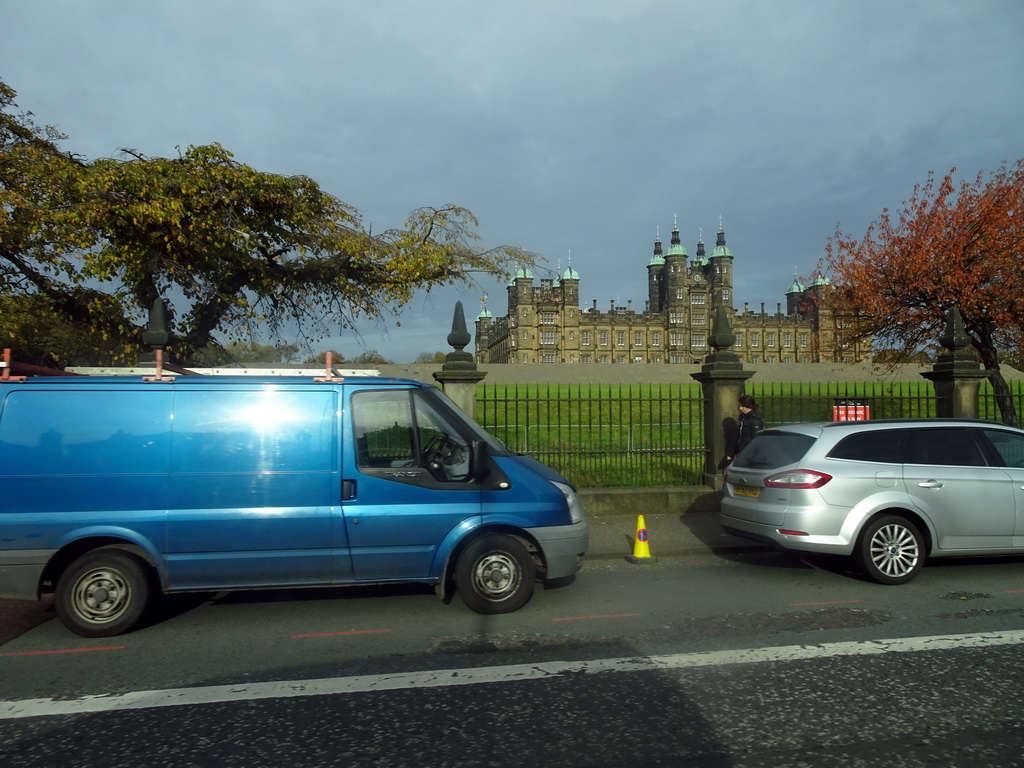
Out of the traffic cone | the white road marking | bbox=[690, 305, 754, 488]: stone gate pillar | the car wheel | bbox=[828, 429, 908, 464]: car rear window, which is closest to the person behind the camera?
the white road marking

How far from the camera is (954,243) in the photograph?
16922 mm

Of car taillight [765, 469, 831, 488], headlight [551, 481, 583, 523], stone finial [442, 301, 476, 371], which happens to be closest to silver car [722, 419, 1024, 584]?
car taillight [765, 469, 831, 488]

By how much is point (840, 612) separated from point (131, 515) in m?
5.35

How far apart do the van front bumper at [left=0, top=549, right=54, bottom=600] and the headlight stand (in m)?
3.75

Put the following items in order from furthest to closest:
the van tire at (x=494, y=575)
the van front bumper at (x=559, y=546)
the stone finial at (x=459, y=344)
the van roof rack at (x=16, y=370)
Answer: the stone finial at (x=459, y=344) → the van front bumper at (x=559, y=546) → the van tire at (x=494, y=575) → the van roof rack at (x=16, y=370)

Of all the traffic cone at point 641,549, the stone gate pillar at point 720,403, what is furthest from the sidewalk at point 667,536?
the stone gate pillar at point 720,403

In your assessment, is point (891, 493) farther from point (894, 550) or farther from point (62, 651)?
point (62, 651)

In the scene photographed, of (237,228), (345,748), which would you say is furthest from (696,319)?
(345,748)

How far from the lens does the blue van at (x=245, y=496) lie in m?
5.29

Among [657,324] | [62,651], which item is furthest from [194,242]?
[657,324]

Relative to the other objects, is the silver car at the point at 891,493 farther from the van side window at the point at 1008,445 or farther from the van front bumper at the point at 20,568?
the van front bumper at the point at 20,568

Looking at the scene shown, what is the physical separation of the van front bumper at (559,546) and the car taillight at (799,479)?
2.10 meters

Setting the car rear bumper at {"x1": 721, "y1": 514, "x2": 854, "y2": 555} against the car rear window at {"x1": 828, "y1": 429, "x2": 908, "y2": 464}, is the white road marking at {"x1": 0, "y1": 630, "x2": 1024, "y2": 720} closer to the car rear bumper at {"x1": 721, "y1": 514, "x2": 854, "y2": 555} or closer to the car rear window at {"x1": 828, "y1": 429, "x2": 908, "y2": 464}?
the car rear bumper at {"x1": 721, "y1": 514, "x2": 854, "y2": 555}

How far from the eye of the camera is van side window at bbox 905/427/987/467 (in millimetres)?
6922
